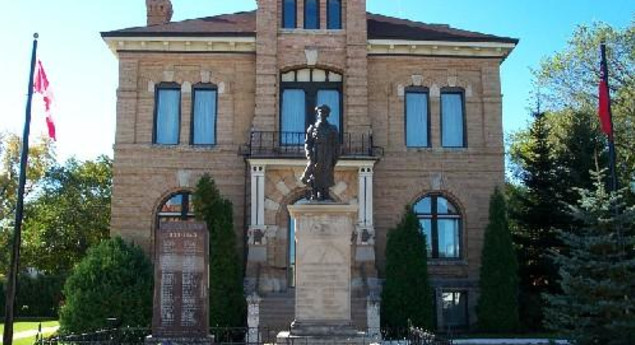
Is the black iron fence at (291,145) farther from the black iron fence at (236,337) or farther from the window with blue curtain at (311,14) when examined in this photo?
the black iron fence at (236,337)

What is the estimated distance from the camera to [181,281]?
1648 cm

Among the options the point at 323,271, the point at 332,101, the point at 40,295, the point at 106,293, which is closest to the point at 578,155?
the point at 332,101

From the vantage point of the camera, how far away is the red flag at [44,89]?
1935 cm

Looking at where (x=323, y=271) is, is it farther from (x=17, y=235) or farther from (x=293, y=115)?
(x=293, y=115)

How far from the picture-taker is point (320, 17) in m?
27.7

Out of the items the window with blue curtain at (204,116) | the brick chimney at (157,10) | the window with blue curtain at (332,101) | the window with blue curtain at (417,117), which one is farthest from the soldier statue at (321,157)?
the brick chimney at (157,10)

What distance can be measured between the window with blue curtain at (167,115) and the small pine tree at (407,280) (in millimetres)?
8758

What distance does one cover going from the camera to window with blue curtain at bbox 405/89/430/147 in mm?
27547

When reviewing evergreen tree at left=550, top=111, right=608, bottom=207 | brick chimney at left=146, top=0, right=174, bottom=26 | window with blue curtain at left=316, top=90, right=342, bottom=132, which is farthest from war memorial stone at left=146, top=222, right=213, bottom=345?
brick chimney at left=146, top=0, right=174, bottom=26

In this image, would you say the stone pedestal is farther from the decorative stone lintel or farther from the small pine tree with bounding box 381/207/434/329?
the decorative stone lintel

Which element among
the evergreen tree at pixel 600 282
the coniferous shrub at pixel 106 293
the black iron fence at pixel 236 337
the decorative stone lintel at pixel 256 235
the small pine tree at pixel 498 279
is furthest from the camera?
the decorative stone lintel at pixel 256 235

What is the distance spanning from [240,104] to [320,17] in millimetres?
4426

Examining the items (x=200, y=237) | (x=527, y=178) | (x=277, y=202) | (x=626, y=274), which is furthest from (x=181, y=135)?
(x=626, y=274)

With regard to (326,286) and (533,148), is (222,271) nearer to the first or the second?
(326,286)
